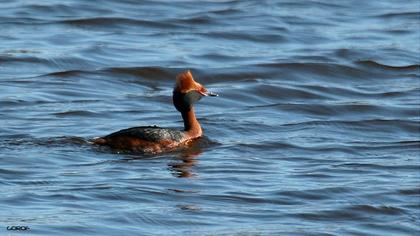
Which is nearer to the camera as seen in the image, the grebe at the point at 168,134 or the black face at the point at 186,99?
the grebe at the point at 168,134

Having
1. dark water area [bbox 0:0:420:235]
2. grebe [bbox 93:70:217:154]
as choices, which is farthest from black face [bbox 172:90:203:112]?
dark water area [bbox 0:0:420:235]

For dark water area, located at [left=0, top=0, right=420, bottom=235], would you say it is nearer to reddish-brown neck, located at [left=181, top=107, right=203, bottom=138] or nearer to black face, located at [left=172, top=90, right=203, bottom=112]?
reddish-brown neck, located at [left=181, top=107, right=203, bottom=138]

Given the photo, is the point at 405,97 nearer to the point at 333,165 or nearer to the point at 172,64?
the point at 172,64

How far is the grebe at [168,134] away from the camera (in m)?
13.6

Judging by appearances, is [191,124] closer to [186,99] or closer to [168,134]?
[186,99]

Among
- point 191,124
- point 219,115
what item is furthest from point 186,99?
point 219,115

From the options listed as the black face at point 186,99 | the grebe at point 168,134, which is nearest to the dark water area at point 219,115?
the grebe at point 168,134

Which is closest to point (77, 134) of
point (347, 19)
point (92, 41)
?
point (92, 41)

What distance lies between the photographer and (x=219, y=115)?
16.2m

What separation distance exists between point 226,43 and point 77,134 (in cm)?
650

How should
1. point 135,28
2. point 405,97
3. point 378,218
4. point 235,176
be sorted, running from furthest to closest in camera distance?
point 135,28 → point 405,97 → point 235,176 → point 378,218

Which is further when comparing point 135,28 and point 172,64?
point 135,28

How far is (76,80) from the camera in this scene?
58.4 ft

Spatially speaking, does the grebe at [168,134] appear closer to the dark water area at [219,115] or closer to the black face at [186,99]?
the black face at [186,99]
